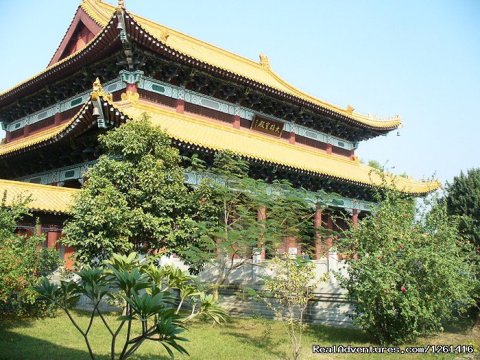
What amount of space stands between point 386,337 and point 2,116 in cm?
2097

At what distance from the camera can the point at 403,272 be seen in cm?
913

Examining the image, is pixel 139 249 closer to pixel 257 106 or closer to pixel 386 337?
pixel 386 337

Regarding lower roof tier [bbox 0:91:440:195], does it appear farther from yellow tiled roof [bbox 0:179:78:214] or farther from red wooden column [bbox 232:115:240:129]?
yellow tiled roof [bbox 0:179:78:214]

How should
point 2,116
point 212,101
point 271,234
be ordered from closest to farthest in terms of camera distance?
1. point 271,234
2. point 212,101
3. point 2,116

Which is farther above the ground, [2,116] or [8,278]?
[2,116]

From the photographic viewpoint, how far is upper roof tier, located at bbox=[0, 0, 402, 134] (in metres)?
15.0

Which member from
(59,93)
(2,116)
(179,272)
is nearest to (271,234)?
(179,272)

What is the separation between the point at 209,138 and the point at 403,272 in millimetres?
8487

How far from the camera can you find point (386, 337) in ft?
31.7

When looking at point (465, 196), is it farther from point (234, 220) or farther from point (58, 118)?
point (58, 118)

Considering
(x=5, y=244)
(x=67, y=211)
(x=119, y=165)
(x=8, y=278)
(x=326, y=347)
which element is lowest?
(x=326, y=347)

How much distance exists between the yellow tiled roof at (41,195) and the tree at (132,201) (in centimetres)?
199

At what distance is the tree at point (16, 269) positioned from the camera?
828 cm

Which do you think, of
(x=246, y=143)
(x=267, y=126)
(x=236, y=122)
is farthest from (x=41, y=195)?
(x=267, y=126)
